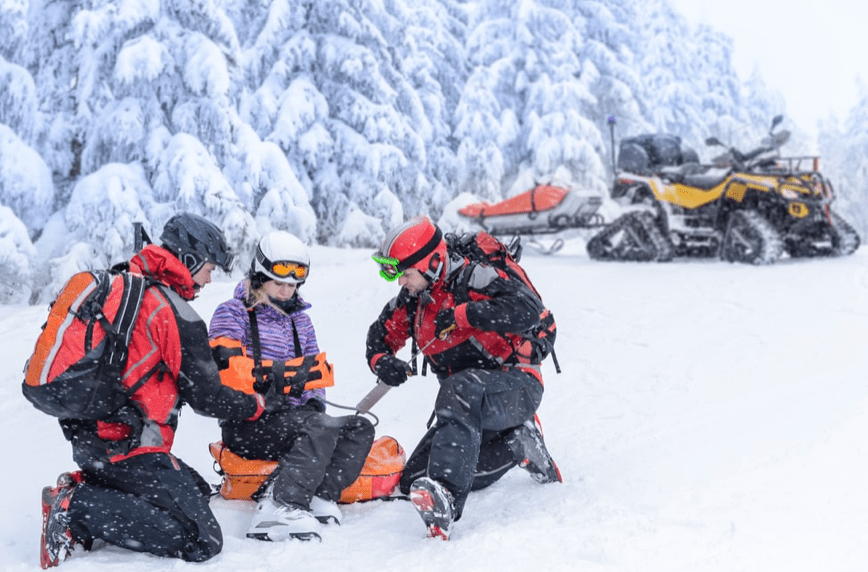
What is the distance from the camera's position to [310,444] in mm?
3830

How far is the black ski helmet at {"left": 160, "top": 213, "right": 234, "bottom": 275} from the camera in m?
3.66

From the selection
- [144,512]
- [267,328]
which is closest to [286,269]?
[267,328]

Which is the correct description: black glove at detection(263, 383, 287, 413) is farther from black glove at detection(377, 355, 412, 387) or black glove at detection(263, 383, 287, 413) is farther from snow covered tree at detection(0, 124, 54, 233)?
snow covered tree at detection(0, 124, 54, 233)

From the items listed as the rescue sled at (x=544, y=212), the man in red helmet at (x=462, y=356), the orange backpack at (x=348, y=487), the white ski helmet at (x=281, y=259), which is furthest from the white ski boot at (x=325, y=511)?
the rescue sled at (x=544, y=212)

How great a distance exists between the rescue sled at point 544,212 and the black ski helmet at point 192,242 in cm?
1070

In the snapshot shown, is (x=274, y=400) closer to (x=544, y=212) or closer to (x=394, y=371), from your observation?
(x=394, y=371)

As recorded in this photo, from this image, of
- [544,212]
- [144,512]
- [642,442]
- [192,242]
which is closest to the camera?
[144,512]

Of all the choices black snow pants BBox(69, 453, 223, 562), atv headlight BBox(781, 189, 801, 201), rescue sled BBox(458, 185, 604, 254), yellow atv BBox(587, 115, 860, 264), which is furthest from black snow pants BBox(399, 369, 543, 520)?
rescue sled BBox(458, 185, 604, 254)

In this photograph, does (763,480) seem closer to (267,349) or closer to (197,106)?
(267,349)

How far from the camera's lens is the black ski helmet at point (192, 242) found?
12.0 ft

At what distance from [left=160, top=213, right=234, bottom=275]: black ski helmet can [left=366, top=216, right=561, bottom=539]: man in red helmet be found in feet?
2.81

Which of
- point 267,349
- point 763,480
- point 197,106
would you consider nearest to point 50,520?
point 267,349

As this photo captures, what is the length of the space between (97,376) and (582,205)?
1157cm

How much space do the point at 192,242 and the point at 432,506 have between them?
66.2 inches
